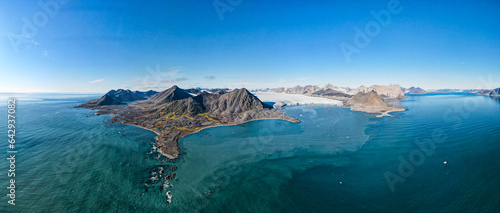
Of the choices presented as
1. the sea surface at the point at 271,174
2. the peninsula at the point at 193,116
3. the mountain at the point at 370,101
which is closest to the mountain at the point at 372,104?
the mountain at the point at 370,101

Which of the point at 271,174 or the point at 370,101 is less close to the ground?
the point at 370,101

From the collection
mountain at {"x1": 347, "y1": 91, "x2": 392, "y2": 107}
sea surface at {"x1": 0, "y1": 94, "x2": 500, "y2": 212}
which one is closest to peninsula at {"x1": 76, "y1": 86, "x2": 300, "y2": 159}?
sea surface at {"x1": 0, "y1": 94, "x2": 500, "y2": 212}

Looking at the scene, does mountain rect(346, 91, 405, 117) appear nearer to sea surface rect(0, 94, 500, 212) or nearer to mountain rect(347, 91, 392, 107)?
mountain rect(347, 91, 392, 107)

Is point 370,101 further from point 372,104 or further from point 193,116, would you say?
point 193,116

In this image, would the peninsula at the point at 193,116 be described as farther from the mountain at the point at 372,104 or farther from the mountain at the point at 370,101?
the mountain at the point at 370,101

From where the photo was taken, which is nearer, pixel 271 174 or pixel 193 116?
pixel 271 174

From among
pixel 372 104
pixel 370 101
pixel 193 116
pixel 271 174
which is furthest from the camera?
pixel 370 101

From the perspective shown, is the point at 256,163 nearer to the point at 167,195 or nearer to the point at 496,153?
the point at 167,195

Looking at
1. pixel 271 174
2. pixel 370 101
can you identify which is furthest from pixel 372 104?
pixel 271 174
